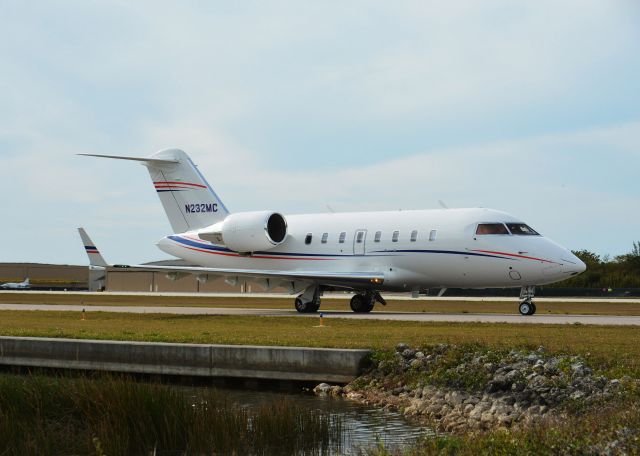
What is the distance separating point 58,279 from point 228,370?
107 m

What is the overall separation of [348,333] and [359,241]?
13940 mm

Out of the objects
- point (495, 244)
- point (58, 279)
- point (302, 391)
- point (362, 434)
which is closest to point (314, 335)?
point (302, 391)

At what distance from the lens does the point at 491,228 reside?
106 ft

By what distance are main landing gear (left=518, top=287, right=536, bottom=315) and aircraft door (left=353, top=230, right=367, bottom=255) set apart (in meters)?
6.54

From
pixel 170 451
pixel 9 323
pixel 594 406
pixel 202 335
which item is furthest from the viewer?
pixel 9 323

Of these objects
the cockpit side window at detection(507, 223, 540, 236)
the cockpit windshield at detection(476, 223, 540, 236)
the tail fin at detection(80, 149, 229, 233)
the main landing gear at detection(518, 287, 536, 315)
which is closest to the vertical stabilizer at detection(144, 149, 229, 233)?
the tail fin at detection(80, 149, 229, 233)

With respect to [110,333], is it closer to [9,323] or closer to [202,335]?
[202,335]

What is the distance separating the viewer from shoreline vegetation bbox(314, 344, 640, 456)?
10.1m

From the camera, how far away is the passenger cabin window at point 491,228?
106 ft

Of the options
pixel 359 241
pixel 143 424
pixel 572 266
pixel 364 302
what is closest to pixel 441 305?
pixel 364 302

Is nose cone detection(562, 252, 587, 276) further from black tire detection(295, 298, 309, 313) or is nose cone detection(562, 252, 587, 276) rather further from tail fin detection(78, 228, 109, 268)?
tail fin detection(78, 228, 109, 268)

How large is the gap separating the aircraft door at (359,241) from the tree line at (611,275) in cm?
4471

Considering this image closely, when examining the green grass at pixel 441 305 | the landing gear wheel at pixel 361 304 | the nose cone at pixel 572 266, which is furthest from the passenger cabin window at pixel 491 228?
the landing gear wheel at pixel 361 304

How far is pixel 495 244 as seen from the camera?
32.0 m
